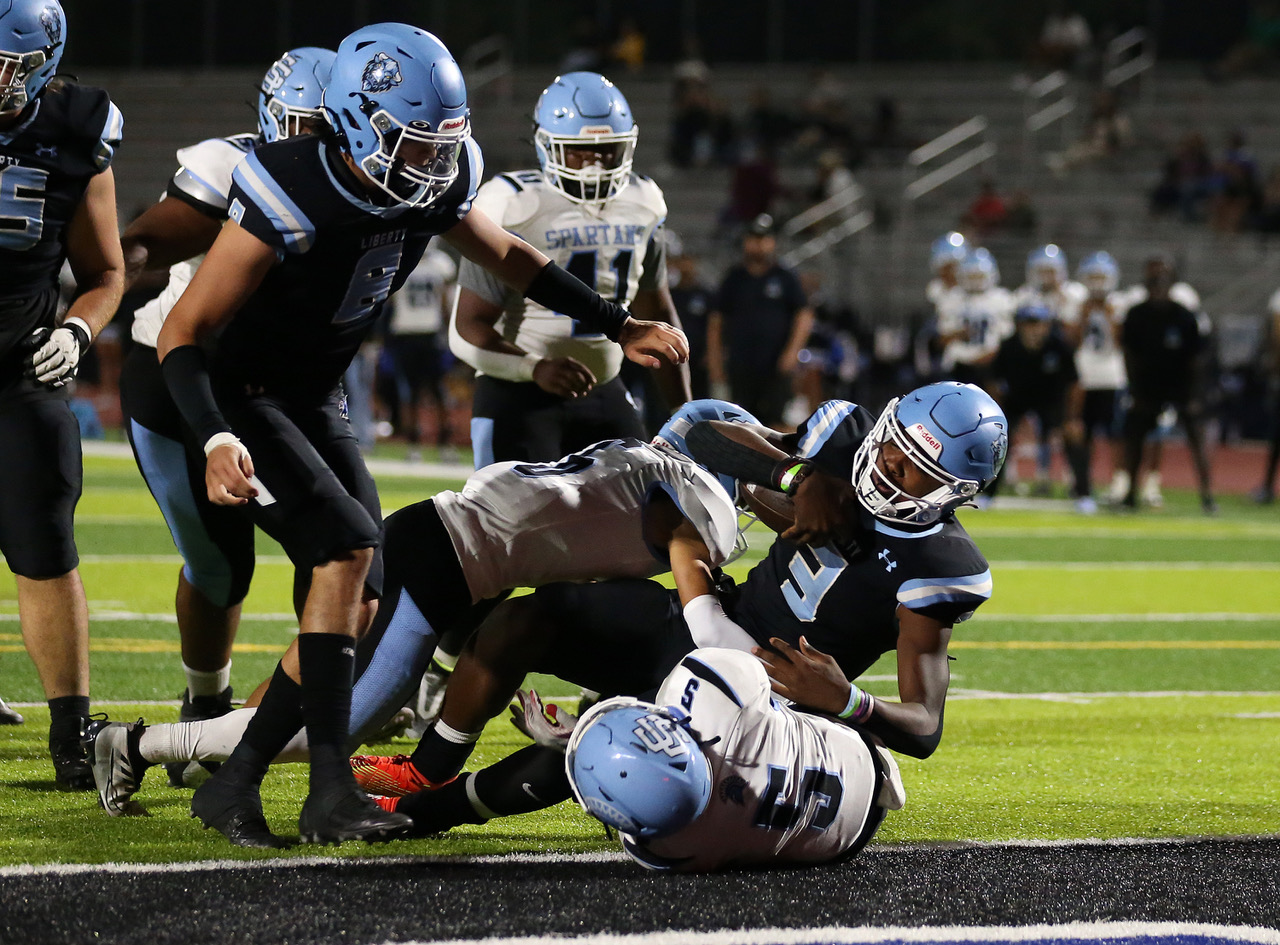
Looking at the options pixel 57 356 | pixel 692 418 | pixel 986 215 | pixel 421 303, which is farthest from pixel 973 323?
pixel 57 356

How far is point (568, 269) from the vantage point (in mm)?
5480

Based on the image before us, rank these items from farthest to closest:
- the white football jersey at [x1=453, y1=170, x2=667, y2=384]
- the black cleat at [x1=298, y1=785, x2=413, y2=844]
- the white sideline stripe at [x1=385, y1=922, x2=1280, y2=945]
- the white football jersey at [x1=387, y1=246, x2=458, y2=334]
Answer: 1. the white football jersey at [x1=387, y1=246, x2=458, y2=334]
2. the white football jersey at [x1=453, y1=170, x2=667, y2=384]
3. the black cleat at [x1=298, y1=785, x2=413, y2=844]
4. the white sideline stripe at [x1=385, y1=922, x2=1280, y2=945]

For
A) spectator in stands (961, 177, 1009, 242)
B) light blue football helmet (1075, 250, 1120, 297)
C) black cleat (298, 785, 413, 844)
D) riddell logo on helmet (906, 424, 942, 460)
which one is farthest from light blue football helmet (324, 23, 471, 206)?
spectator in stands (961, 177, 1009, 242)

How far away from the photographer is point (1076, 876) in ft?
11.1

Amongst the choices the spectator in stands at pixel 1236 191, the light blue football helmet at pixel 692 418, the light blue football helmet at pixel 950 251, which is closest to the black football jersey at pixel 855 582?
the light blue football helmet at pixel 692 418

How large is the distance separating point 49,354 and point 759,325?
346 inches

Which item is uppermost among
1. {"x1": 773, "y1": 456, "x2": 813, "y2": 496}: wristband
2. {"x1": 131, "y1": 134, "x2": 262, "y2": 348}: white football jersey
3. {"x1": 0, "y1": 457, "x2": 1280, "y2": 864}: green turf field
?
{"x1": 131, "y1": 134, "x2": 262, "y2": 348}: white football jersey

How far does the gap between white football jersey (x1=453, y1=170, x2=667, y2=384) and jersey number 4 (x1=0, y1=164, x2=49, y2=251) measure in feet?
5.36

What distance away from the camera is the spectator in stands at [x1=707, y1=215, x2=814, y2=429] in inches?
486

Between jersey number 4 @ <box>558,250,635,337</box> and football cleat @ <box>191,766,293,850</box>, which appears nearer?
football cleat @ <box>191,766,293,850</box>

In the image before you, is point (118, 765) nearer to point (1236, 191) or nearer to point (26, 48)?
point (26, 48)

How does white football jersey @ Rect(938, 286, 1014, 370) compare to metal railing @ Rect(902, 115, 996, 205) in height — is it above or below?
below

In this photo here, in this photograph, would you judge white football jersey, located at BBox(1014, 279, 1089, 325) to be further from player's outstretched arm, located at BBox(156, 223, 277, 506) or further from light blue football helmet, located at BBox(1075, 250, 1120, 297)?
player's outstretched arm, located at BBox(156, 223, 277, 506)

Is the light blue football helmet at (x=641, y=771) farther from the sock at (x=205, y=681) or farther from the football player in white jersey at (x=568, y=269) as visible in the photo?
the football player in white jersey at (x=568, y=269)
